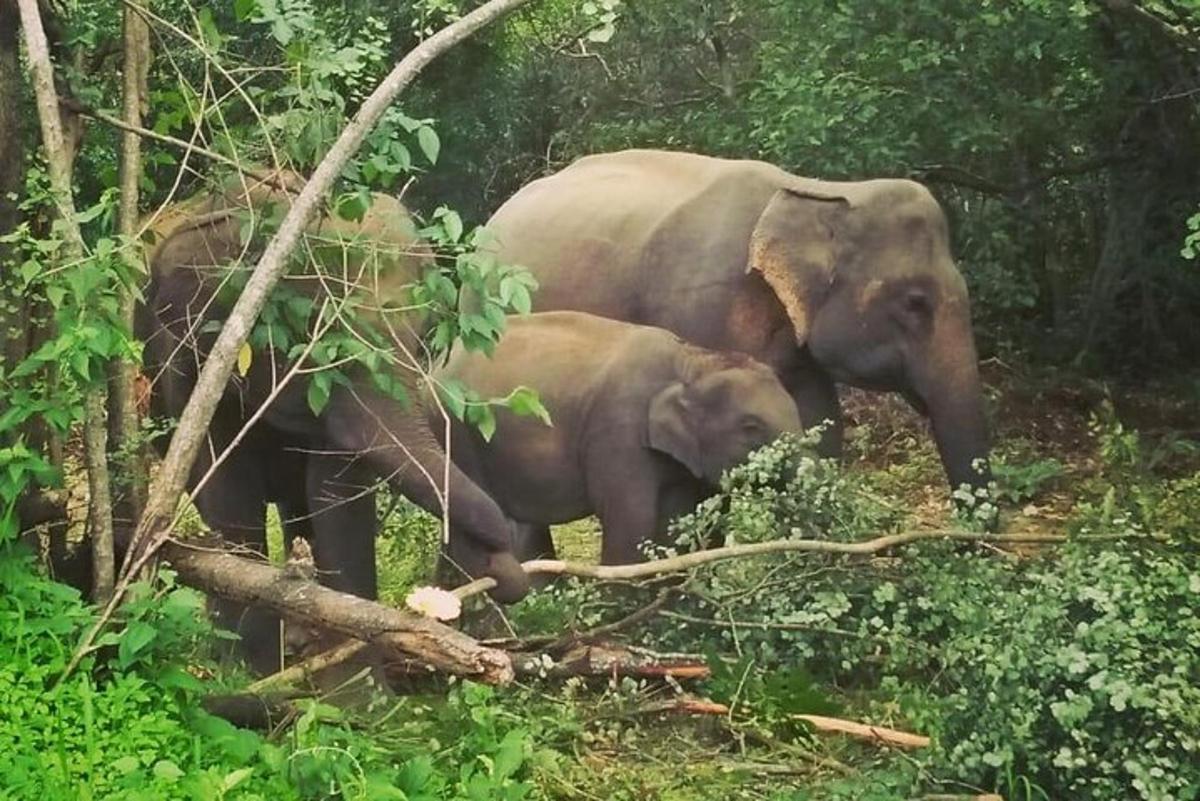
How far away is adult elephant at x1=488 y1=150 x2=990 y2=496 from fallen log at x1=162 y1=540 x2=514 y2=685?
2.74 metres

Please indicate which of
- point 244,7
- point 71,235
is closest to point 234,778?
point 71,235

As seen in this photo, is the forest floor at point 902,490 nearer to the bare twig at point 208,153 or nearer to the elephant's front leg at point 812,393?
the elephant's front leg at point 812,393

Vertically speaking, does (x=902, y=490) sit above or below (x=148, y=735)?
below

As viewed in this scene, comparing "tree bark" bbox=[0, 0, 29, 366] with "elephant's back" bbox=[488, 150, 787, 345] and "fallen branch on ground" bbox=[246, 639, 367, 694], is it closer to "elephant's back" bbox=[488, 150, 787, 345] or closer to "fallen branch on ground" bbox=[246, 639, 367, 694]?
"fallen branch on ground" bbox=[246, 639, 367, 694]

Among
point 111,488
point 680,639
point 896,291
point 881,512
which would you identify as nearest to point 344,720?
point 111,488

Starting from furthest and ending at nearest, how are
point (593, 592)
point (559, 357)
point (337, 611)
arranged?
point (559, 357), point (593, 592), point (337, 611)

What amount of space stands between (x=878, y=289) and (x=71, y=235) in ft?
10.8

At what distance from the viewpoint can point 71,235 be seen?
3.60 metres

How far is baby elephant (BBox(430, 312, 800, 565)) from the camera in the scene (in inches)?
214

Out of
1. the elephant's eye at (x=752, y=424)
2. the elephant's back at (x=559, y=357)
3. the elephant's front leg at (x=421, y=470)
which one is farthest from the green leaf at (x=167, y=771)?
the elephant's eye at (x=752, y=424)

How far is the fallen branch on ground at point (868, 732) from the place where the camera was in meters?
4.14

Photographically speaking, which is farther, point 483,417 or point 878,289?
point 878,289

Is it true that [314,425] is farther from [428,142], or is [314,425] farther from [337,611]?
[337,611]

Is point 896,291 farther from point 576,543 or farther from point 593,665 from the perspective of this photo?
point 593,665
